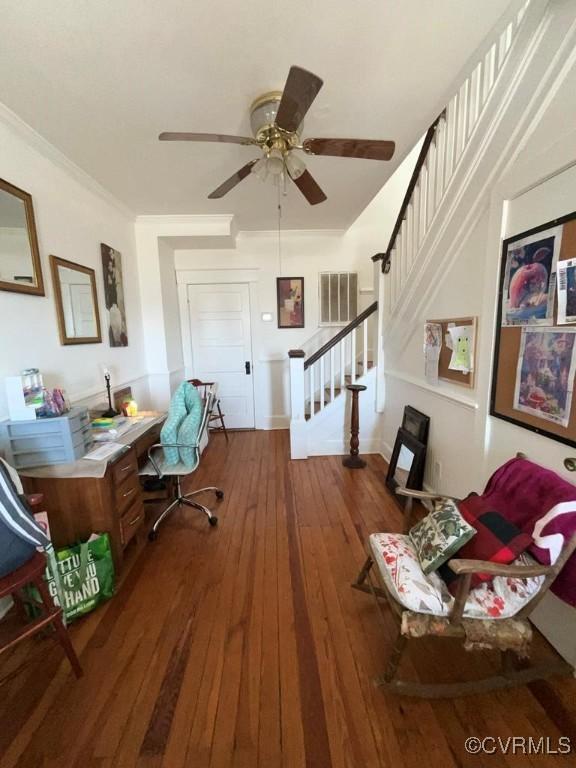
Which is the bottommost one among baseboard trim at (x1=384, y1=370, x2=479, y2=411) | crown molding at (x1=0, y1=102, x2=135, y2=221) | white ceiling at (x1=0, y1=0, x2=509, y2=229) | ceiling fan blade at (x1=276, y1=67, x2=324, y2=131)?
baseboard trim at (x1=384, y1=370, x2=479, y2=411)

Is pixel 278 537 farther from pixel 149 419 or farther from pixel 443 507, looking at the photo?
pixel 149 419

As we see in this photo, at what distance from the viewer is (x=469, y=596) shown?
1.13 metres

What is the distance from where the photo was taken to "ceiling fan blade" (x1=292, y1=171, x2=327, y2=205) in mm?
1968

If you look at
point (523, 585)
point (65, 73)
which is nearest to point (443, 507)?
point (523, 585)

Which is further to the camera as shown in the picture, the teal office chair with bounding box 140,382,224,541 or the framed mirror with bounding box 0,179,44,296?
the teal office chair with bounding box 140,382,224,541

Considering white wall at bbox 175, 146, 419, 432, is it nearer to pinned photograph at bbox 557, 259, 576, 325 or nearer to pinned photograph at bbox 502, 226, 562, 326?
pinned photograph at bbox 502, 226, 562, 326

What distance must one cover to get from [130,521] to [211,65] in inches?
99.0

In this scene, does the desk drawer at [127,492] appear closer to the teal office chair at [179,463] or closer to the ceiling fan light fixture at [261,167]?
the teal office chair at [179,463]

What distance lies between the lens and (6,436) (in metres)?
1.62

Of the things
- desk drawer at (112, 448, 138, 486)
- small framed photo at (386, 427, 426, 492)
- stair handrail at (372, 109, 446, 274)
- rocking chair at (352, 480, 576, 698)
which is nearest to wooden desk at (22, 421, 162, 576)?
desk drawer at (112, 448, 138, 486)

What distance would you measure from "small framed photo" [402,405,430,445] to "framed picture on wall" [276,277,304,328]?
6.84 feet

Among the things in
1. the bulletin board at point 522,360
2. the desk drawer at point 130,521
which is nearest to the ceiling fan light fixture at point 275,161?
the bulletin board at point 522,360

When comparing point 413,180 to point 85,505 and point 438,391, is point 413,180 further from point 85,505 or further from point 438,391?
point 85,505

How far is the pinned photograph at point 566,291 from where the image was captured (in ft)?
3.79
